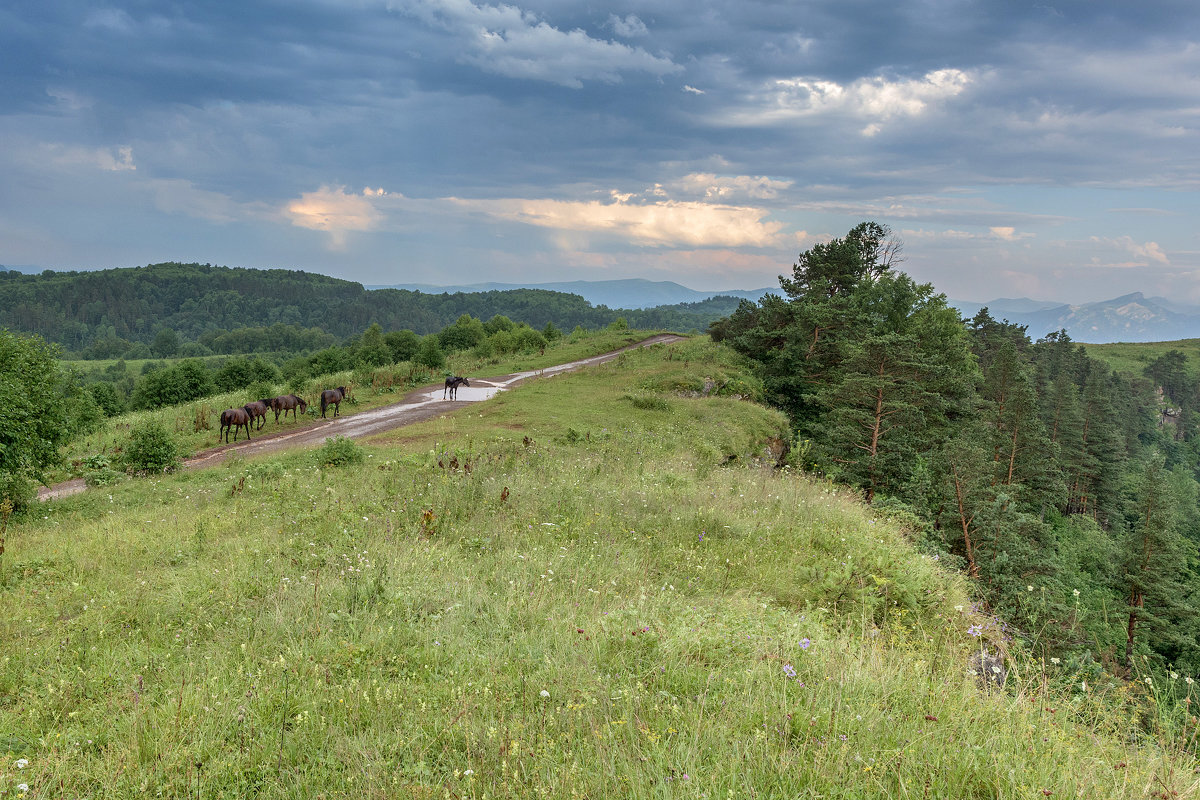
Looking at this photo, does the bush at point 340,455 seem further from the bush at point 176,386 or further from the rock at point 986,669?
the bush at point 176,386

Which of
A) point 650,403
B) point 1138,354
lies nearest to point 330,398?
point 650,403

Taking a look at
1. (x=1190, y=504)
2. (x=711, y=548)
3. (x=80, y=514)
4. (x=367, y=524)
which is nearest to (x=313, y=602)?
(x=367, y=524)

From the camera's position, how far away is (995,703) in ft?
13.4

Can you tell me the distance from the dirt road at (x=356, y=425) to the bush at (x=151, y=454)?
0.59 metres

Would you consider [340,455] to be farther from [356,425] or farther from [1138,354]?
[1138,354]

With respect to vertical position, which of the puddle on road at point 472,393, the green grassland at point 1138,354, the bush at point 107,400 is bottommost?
the bush at point 107,400

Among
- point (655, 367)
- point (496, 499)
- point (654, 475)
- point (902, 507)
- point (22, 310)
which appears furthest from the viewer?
point (22, 310)

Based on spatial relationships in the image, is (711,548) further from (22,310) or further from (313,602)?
(22,310)

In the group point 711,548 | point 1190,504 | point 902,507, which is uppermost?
point 711,548

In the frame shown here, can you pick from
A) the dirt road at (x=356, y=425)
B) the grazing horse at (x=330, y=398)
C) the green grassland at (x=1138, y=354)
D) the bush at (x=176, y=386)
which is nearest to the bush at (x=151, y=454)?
the dirt road at (x=356, y=425)

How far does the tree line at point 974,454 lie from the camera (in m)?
16.7

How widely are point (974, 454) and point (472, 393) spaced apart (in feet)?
67.5

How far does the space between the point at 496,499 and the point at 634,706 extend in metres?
6.17

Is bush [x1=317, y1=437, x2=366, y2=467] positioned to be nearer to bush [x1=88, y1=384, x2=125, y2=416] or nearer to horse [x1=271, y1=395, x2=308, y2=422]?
horse [x1=271, y1=395, x2=308, y2=422]
